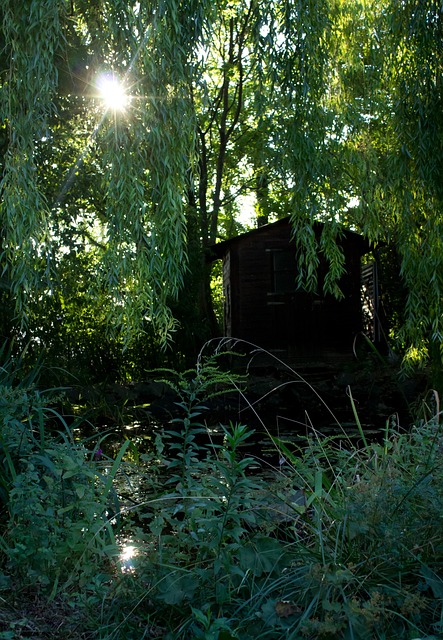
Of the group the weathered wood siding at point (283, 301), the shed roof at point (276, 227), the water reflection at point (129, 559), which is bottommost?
the water reflection at point (129, 559)

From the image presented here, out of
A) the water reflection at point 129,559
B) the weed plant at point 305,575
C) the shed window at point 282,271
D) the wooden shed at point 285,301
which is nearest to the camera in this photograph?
the weed plant at point 305,575

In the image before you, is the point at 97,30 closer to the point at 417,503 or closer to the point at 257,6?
the point at 257,6

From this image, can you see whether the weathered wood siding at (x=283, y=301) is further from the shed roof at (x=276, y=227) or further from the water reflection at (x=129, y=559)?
the water reflection at (x=129, y=559)

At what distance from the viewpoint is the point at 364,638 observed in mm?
2594

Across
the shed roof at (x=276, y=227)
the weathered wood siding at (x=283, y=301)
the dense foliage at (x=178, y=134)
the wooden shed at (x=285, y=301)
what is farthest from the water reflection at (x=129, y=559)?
the shed roof at (x=276, y=227)

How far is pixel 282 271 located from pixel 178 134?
1279 centimetres

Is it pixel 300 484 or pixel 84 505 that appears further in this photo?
pixel 300 484

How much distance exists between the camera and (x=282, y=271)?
17.9m

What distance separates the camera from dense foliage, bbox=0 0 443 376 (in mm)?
5039

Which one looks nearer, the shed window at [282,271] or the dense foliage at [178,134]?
the dense foliage at [178,134]

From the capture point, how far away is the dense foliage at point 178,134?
5.04 meters

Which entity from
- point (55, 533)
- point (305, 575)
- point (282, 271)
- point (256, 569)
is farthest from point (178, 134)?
point (282, 271)

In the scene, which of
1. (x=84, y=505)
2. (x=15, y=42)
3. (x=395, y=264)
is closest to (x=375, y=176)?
(x=15, y=42)

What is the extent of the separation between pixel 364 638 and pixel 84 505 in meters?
1.32
